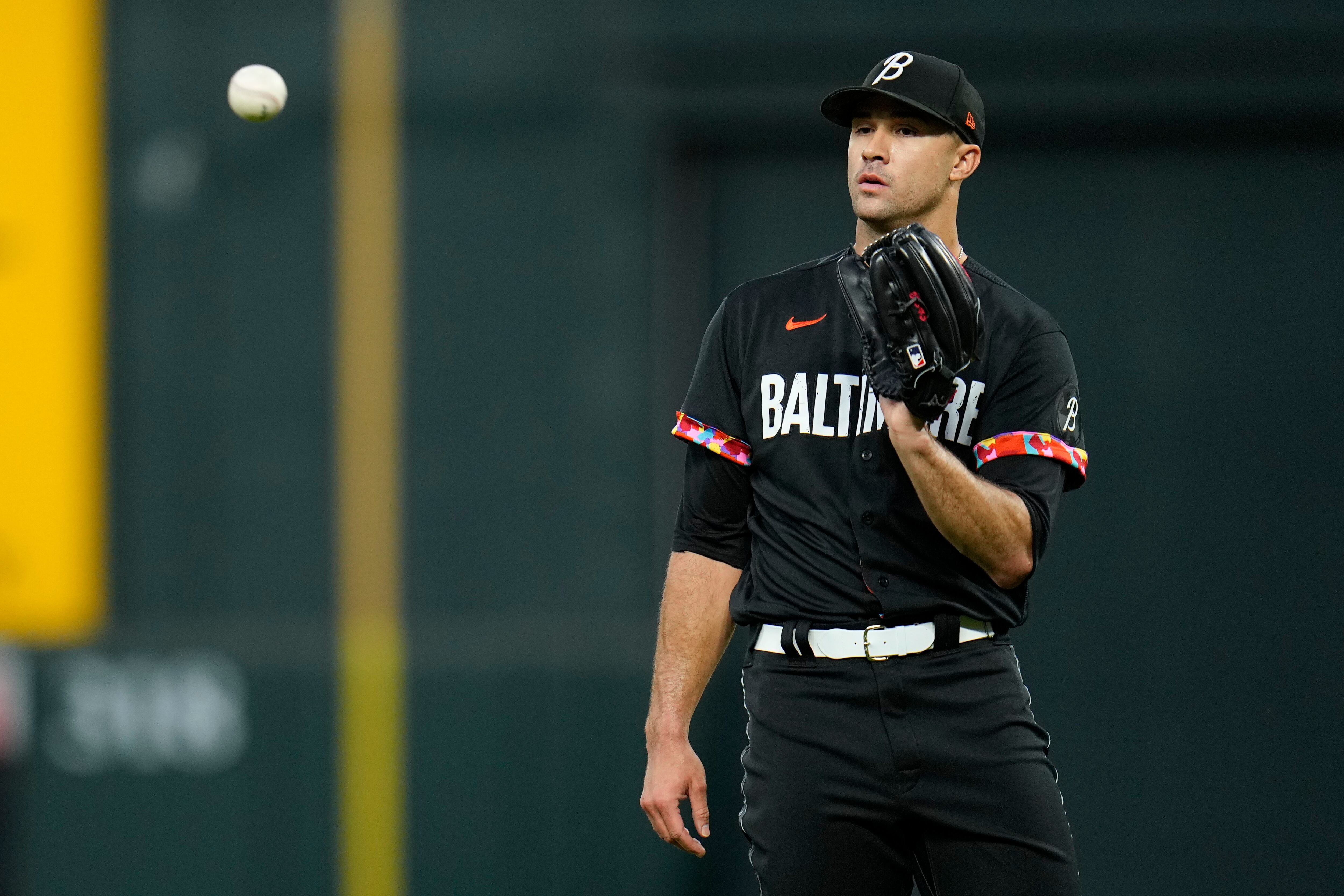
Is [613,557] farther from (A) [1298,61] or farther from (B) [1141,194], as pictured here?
(A) [1298,61]

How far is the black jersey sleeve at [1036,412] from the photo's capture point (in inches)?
89.0

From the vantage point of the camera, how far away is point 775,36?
462 centimetres

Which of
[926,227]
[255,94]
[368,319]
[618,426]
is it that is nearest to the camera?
[926,227]

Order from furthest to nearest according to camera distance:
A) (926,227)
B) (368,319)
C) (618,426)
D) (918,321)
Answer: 1. (368,319)
2. (618,426)
3. (926,227)
4. (918,321)

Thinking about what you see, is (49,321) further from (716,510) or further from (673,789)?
(673,789)

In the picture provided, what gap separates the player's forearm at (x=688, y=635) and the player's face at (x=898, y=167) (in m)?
0.61

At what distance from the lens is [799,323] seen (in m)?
2.42

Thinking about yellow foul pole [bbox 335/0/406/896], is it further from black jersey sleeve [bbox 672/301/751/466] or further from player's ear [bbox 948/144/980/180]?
player's ear [bbox 948/144/980/180]

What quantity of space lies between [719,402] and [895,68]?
585 millimetres

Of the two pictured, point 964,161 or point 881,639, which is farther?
point 964,161

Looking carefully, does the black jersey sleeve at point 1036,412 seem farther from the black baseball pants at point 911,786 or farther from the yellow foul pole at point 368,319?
the yellow foul pole at point 368,319

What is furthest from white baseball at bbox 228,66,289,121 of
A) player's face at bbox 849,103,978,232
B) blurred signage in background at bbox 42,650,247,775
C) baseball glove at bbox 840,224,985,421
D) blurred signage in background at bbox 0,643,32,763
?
blurred signage in background at bbox 0,643,32,763

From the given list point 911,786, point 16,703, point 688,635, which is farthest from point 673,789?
point 16,703

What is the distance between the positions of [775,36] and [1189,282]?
1.50 metres
